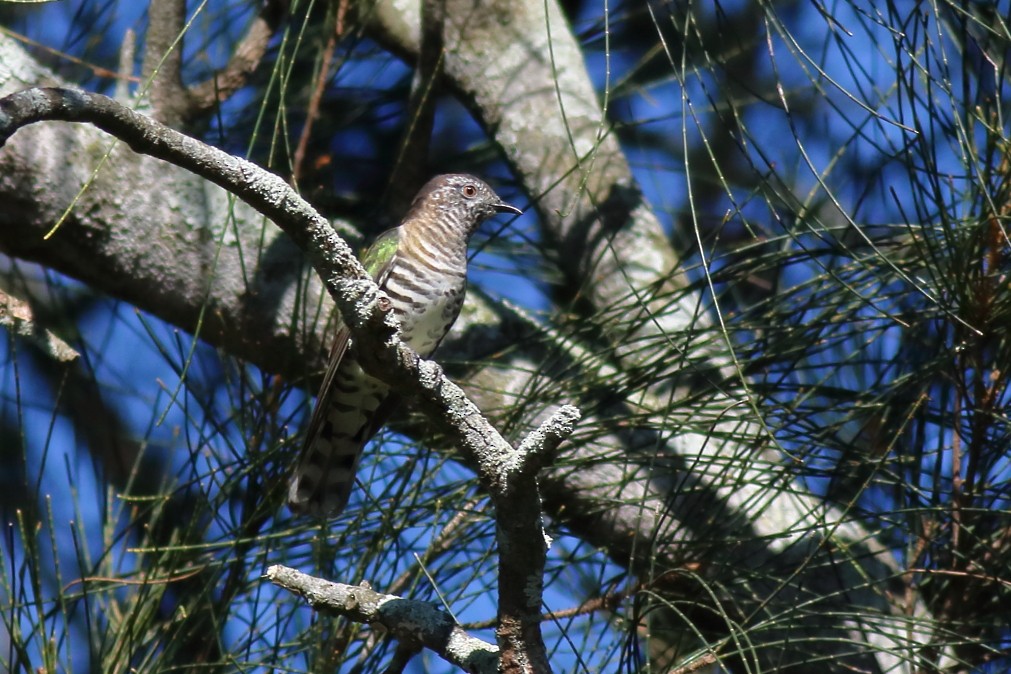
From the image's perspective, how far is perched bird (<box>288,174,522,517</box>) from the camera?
9.50ft

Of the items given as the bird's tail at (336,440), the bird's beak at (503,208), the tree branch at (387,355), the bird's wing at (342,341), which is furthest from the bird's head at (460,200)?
the tree branch at (387,355)

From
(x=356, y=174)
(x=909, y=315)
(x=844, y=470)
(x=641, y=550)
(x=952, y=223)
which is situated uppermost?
(x=356, y=174)

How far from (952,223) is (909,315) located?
24 centimetres

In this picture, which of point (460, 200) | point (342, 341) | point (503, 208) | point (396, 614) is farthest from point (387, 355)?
point (503, 208)

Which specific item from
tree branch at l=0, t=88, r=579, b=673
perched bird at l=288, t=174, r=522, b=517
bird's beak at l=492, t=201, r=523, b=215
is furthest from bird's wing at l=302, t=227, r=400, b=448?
tree branch at l=0, t=88, r=579, b=673

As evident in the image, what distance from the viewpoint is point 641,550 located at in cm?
284

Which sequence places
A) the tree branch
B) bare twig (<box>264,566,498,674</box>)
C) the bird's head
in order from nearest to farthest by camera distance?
the tree branch < bare twig (<box>264,566,498,674</box>) < the bird's head

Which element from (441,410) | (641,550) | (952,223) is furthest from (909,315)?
(441,410)

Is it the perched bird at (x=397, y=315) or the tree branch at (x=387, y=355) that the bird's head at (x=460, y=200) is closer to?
the perched bird at (x=397, y=315)

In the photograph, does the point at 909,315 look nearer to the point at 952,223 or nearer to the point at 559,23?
the point at 952,223

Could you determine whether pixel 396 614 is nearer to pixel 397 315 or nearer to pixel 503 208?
pixel 397 315

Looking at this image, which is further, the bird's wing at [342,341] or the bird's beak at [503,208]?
the bird's beak at [503,208]

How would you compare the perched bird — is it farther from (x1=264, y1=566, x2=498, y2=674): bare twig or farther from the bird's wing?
(x1=264, y1=566, x2=498, y2=674): bare twig

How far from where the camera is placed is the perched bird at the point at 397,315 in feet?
9.50
